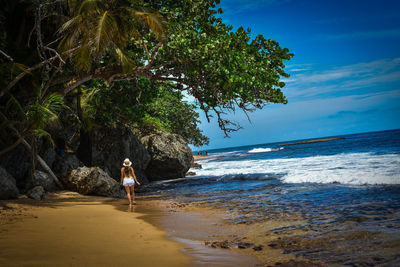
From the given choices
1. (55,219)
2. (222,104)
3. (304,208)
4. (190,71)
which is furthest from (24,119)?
(304,208)

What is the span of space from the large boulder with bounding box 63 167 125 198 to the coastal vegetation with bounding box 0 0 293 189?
1.86m

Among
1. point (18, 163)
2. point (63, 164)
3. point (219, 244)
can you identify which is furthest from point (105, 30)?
point (63, 164)

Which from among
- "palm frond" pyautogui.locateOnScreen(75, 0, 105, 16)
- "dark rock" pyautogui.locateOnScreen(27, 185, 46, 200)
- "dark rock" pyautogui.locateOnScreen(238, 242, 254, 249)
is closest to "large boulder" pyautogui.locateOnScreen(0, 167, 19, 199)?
"dark rock" pyautogui.locateOnScreen(27, 185, 46, 200)

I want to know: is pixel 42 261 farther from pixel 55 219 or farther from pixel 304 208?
pixel 304 208

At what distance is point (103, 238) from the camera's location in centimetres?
449

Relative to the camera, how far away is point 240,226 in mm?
5863

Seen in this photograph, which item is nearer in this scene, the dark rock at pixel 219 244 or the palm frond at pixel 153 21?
the dark rock at pixel 219 244

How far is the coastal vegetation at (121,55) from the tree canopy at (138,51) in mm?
31

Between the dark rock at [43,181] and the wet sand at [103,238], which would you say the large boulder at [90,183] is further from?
the wet sand at [103,238]

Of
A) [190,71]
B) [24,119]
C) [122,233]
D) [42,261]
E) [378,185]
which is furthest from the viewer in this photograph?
[378,185]

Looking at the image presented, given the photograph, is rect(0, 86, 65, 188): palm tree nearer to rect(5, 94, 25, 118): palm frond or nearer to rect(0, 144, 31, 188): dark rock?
rect(5, 94, 25, 118): palm frond

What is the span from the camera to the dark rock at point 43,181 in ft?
30.7

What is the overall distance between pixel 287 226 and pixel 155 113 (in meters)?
16.3

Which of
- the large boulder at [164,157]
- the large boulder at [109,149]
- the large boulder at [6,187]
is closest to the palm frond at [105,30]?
the large boulder at [6,187]
